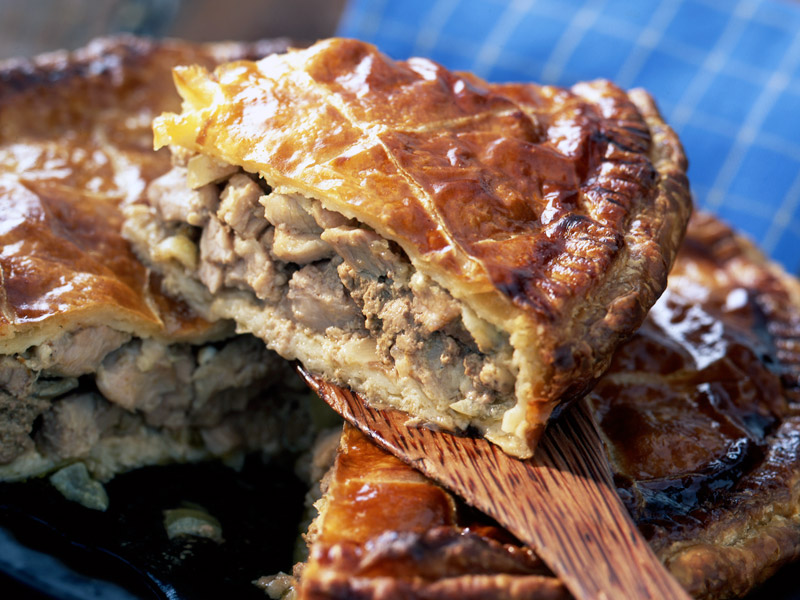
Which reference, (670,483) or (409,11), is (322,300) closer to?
(670,483)

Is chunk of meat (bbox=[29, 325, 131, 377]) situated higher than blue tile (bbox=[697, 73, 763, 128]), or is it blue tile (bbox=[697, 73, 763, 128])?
blue tile (bbox=[697, 73, 763, 128])

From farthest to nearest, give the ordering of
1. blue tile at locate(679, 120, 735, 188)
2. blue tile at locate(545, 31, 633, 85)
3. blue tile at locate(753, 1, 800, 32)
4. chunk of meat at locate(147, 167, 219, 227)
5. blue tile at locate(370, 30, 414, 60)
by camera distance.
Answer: blue tile at locate(370, 30, 414, 60) < blue tile at locate(545, 31, 633, 85) < blue tile at locate(753, 1, 800, 32) < blue tile at locate(679, 120, 735, 188) < chunk of meat at locate(147, 167, 219, 227)

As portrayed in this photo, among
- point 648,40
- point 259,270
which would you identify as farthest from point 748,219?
point 259,270

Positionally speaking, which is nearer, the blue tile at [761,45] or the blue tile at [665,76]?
the blue tile at [761,45]

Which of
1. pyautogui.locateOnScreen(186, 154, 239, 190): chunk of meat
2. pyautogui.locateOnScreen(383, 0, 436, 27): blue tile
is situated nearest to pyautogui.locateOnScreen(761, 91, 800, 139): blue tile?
pyautogui.locateOnScreen(383, 0, 436, 27): blue tile

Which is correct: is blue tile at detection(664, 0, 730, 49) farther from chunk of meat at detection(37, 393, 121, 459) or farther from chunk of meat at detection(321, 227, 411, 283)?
chunk of meat at detection(37, 393, 121, 459)

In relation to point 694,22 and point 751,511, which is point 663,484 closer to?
point 751,511

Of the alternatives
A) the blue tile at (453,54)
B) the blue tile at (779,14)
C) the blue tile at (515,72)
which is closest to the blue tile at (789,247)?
the blue tile at (779,14)

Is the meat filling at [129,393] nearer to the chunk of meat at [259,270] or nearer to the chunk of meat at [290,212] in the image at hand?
the chunk of meat at [259,270]
